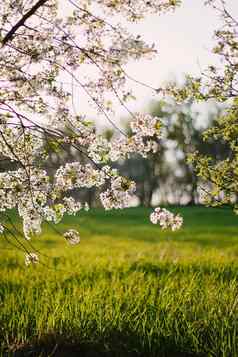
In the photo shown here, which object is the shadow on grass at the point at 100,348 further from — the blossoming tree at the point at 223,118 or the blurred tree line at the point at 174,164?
the blurred tree line at the point at 174,164

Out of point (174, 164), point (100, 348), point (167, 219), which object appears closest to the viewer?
point (100, 348)

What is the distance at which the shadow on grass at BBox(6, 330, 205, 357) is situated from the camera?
548 cm

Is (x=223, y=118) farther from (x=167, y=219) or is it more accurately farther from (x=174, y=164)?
(x=174, y=164)

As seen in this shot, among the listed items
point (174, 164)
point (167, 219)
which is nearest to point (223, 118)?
point (167, 219)

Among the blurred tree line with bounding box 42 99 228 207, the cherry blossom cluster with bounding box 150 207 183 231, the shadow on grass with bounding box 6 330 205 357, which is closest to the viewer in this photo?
the shadow on grass with bounding box 6 330 205 357

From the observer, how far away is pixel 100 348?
564cm

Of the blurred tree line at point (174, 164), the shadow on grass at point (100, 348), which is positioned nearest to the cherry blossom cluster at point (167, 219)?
the shadow on grass at point (100, 348)

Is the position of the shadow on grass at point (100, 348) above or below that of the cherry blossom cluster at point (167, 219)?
below

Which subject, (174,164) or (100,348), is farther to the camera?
(174,164)

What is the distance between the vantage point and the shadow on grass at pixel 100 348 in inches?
216

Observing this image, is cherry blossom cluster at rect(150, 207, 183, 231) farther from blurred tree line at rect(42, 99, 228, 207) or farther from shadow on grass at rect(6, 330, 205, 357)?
blurred tree line at rect(42, 99, 228, 207)

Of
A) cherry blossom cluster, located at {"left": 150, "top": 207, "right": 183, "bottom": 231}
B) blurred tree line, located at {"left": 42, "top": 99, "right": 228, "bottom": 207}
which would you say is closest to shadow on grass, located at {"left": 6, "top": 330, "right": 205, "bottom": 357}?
cherry blossom cluster, located at {"left": 150, "top": 207, "right": 183, "bottom": 231}

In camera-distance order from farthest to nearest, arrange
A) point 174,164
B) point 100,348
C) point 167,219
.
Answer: point 174,164, point 167,219, point 100,348

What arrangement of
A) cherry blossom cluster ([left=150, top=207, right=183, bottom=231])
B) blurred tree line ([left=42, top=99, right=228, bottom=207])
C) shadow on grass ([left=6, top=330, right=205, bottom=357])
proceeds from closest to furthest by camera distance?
shadow on grass ([left=6, top=330, right=205, bottom=357])
cherry blossom cluster ([left=150, top=207, right=183, bottom=231])
blurred tree line ([left=42, top=99, right=228, bottom=207])
